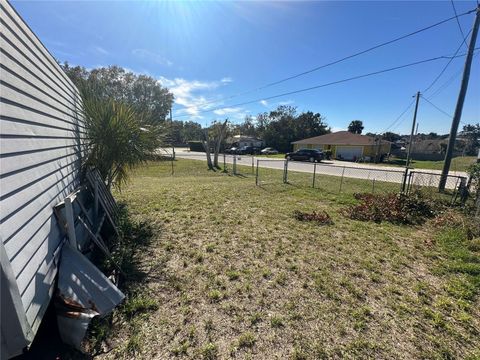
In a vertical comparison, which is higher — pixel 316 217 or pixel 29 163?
pixel 29 163

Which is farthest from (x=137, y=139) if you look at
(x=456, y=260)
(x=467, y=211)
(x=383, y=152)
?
(x=383, y=152)

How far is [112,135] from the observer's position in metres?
4.79

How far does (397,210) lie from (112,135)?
719cm

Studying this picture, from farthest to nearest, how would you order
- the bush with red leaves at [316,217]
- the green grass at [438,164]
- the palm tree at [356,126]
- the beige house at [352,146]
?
the palm tree at [356,126]
the beige house at [352,146]
the green grass at [438,164]
the bush with red leaves at [316,217]

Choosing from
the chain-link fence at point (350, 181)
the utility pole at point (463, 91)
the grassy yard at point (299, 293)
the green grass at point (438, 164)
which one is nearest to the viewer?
the grassy yard at point (299, 293)

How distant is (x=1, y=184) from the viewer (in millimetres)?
1572

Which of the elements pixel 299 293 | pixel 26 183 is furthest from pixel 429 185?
pixel 26 183

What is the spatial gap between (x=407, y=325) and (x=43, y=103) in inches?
181

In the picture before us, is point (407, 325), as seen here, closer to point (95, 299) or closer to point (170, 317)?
point (170, 317)

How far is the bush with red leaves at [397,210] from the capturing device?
5.94 meters

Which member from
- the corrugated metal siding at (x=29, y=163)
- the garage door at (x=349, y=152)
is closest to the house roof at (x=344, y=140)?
the garage door at (x=349, y=152)

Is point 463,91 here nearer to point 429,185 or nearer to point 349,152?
point 429,185

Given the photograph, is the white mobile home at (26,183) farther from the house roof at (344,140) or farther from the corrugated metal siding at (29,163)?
the house roof at (344,140)

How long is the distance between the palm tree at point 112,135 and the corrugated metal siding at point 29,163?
173cm
